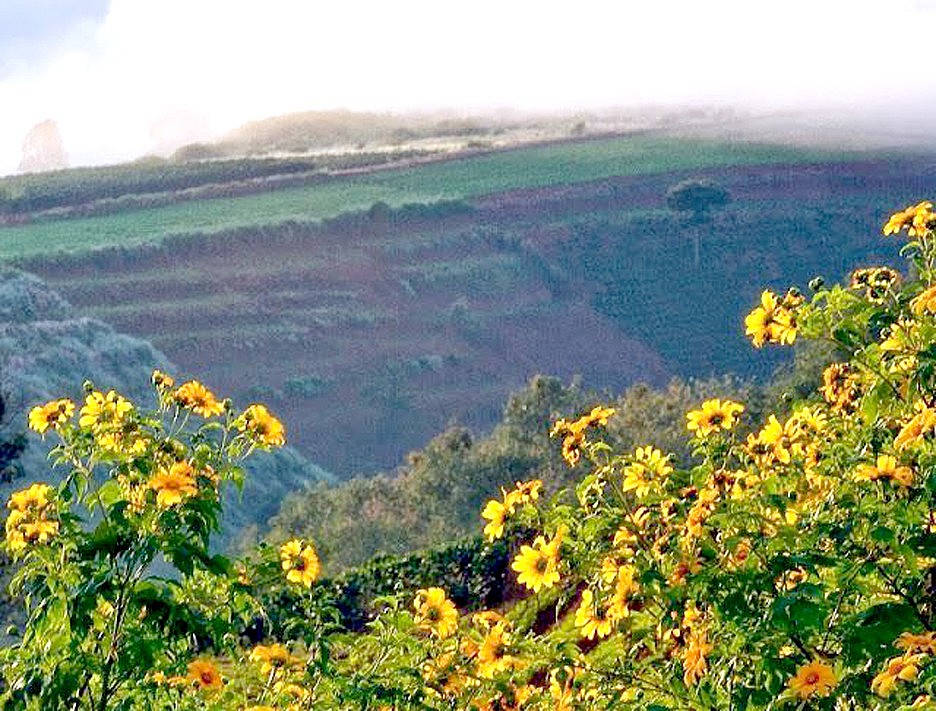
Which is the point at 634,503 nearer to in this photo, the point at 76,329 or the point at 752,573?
the point at 752,573

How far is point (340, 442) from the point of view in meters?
66.2

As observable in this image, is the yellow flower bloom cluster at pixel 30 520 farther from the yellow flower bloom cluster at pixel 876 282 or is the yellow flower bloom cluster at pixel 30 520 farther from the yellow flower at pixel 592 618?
the yellow flower bloom cluster at pixel 876 282

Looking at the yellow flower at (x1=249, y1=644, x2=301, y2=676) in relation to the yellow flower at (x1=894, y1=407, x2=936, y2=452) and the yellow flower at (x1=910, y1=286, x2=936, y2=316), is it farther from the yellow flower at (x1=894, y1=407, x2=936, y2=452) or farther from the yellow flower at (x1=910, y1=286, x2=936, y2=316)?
the yellow flower at (x1=910, y1=286, x2=936, y2=316)

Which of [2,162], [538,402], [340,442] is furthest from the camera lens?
[2,162]

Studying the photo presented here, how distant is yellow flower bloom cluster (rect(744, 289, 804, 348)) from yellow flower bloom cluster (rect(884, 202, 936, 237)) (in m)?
0.42

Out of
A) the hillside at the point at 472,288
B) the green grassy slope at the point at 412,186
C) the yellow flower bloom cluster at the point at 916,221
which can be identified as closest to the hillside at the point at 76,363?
the hillside at the point at 472,288

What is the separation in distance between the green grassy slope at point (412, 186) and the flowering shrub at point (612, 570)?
61.9 m

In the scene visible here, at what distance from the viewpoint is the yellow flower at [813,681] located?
463cm

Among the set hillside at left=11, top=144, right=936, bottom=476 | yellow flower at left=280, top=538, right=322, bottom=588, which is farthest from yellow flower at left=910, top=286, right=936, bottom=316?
hillside at left=11, top=144, right=936, bottom=476

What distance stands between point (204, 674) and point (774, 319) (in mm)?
1764

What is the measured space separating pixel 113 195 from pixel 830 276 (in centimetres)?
2857

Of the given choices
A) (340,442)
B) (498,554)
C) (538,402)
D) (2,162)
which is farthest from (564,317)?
(498,554)

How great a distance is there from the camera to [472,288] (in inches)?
3179

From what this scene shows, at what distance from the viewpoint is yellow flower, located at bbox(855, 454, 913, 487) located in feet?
16.3
